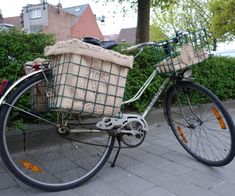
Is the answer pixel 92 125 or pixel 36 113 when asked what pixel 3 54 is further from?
pixel 92 125

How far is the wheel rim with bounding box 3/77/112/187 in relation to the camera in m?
2.59

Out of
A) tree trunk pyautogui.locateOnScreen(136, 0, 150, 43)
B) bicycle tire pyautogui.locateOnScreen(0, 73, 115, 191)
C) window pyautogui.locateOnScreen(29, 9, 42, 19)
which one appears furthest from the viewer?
window pyautogui.locateOnScreen(29, 9, 42, 19)

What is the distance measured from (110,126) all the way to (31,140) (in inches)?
38.8

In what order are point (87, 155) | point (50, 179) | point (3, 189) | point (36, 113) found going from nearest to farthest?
point (3, 189), point (50, 179), point (36, 113), point (87, 155)

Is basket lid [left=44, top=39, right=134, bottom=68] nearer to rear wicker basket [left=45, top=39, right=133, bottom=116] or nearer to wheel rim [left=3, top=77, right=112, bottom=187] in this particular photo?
rear wicker basket [left=45, top=39, right=133, bottom=116]

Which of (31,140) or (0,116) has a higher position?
(0,116)

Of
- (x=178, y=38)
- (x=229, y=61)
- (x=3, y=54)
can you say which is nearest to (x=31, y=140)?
(x=3, y=54)

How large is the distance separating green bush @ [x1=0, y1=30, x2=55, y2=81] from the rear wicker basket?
0.98 meters

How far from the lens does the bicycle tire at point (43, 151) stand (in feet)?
7.39

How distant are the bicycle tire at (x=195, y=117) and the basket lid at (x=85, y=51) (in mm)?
876

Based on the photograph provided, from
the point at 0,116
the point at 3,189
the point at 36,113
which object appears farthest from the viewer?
the point at 36,113

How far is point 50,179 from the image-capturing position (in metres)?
2.52

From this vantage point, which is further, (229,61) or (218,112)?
(229,61)

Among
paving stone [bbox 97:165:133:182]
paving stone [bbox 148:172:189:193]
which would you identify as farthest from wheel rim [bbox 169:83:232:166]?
paving stone [bbox 97:165:133:182]
